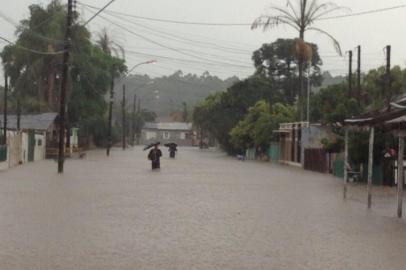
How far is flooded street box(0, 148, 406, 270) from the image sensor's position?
1051 cm

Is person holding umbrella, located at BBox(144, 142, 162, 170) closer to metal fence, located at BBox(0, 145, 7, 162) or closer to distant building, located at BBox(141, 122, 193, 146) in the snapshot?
metal fence, located at BBox(0, 145, 7, 162)

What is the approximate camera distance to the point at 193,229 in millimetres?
14117

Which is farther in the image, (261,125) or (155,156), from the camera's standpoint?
(261,125)

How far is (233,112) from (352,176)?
50.6 m

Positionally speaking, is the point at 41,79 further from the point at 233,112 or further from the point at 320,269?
the point at 320,269

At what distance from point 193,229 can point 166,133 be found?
15246cm

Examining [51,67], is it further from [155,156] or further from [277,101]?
[155,156]

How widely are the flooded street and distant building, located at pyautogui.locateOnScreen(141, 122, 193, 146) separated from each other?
141 meters

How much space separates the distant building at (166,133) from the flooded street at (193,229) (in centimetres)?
14082

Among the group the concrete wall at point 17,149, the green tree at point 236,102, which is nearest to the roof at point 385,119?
the concrete wall at point 17,149

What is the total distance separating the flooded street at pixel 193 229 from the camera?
10.5 m

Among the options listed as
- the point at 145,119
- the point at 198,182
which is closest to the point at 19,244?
the point at 198,182

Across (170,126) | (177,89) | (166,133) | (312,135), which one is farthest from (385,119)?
(177,89)

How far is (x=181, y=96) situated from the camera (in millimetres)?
184375
